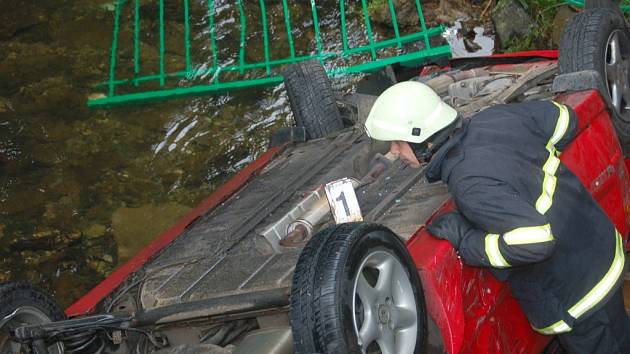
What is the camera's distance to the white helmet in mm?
2904

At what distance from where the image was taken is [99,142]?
286 inches

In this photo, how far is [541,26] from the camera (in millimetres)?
7000

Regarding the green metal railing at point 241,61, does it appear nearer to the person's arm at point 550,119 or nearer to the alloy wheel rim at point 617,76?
Result: the alloy wheel rim at point 617,76

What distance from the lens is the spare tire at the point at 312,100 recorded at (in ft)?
16.5

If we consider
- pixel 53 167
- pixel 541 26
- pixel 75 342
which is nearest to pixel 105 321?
pixel 75 342

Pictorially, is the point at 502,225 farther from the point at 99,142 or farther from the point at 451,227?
the point at 99,142

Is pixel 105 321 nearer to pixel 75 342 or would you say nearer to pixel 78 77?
pixel 75 342

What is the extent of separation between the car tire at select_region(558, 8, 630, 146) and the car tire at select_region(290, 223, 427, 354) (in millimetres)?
2006

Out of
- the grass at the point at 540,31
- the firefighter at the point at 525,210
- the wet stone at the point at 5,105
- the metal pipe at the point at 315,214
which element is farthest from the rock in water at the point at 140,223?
the firefighter at the point at 525,210

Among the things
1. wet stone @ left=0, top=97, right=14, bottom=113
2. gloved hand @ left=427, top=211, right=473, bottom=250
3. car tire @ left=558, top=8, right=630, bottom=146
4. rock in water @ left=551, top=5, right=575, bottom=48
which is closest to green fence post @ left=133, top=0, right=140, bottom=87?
wet stone @ left=0, top=97, right=14, bottom=113

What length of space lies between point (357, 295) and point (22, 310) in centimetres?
144

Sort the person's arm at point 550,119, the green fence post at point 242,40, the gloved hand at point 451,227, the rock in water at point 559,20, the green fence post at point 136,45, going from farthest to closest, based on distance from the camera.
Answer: the green fence post at point 136,45, the green fence post at point 242,40, the rock in water at point 559,20, the person's arm at point 550,119, the gloved hand at point 451,227

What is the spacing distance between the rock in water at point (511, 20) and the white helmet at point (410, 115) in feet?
14.3

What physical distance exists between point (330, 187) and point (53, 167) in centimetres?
455
